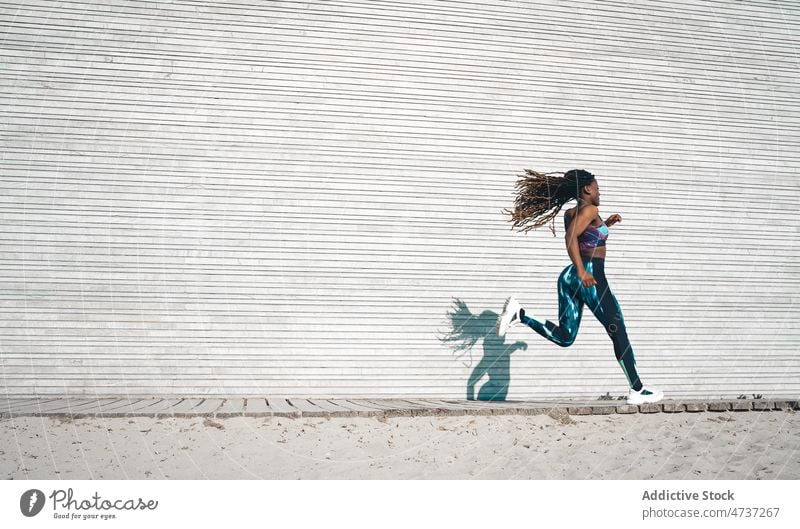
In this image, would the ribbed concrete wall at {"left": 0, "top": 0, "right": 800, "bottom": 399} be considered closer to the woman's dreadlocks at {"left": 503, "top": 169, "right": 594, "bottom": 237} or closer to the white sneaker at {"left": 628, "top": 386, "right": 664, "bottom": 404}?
the woman's dreadlocks at {"left": 503, "top": 169, "right": 594, "bottom": 237}

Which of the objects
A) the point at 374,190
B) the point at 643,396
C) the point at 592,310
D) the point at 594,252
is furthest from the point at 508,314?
the point at 374,190

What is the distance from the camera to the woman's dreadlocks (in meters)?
9.65

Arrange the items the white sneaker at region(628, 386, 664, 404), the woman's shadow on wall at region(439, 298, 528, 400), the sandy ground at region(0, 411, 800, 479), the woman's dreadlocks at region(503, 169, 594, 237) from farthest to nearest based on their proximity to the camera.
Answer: the woman's dreadlocks at region(503, 169, 594, 237)
the woman's shadow on wall at region(439, 298, 528, 400)
the white sneaker at region(628, 386, 664, 404)
the sandy ground at region(0, 411, 800, 479)

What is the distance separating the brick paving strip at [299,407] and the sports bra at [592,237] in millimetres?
2668

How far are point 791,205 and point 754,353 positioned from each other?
2.94m

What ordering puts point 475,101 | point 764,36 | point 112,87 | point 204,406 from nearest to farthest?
1. point 204,406
2. point 112,87
3. point 475,101
4. point 764,36

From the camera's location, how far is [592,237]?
933 cm

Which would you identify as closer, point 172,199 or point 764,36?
point 172,199

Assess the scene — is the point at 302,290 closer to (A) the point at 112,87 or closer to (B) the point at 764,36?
(A) the point at 112,87

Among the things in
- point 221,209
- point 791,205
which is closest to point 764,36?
point 791,205

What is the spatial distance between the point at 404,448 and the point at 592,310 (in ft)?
14.2

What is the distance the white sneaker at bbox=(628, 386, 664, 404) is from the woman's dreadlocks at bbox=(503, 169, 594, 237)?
3010mm

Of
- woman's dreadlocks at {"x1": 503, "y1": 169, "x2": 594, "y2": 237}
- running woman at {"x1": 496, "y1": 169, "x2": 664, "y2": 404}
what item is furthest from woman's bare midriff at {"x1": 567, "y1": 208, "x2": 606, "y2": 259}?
woman's dreadlocks at {"x1": 503, "y1": 169, "x2": 594, "y2": 237}

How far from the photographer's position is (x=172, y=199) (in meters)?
9.17
